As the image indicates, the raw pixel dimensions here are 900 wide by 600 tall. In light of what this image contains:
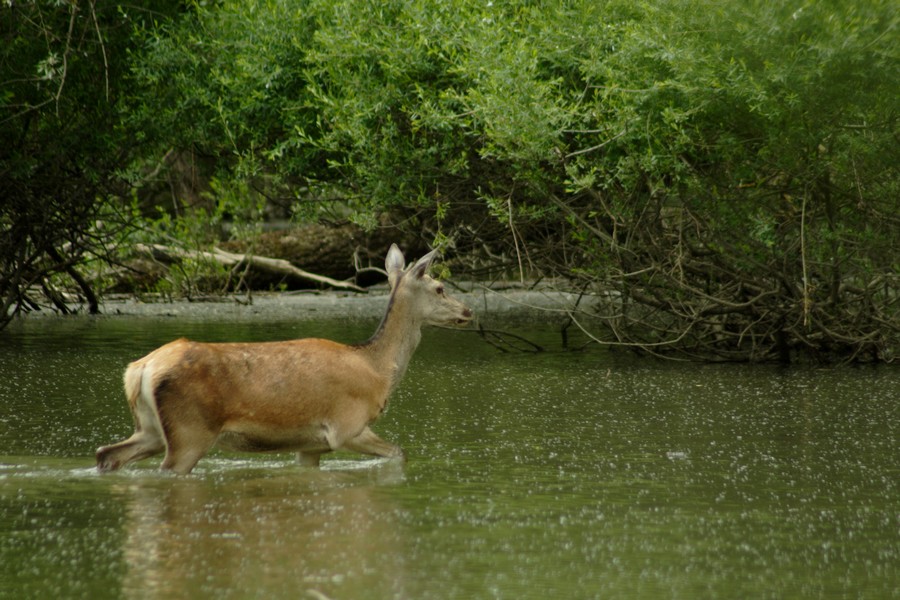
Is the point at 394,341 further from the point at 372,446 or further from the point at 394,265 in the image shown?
the point at 372,446

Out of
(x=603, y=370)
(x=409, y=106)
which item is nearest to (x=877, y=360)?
(x=603, y=370)

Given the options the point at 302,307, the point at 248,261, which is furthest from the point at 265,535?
the point at 248,261

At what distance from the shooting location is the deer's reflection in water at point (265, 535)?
536 cm

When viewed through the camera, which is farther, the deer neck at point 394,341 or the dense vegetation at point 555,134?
the dense vegetation at point 555,134

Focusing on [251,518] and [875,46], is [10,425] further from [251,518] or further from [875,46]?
[875,46]

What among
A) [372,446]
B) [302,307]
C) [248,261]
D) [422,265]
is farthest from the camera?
[248,261]

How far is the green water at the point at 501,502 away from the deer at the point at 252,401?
16 centimetres

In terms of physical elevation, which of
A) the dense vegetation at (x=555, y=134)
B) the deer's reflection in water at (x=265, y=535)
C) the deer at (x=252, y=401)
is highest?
the dense vegetation at (x=555, y=134)

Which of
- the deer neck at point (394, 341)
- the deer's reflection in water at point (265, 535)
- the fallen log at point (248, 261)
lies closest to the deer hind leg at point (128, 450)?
the deer's reflection in water at point (265, 535)

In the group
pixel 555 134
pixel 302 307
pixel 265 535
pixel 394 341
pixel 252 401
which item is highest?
pixel 555 134

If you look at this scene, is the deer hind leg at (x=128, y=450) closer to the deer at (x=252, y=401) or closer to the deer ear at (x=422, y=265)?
the deer at (x=252, y=401)

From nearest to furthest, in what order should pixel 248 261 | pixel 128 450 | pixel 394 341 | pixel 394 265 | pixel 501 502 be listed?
1. pixel 501 502
2. pixel 128 450
3. pixel 394 341
4. pixel 394 265
5. pixel 248 261

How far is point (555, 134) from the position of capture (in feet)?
38.9

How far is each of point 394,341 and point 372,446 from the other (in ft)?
3.23
